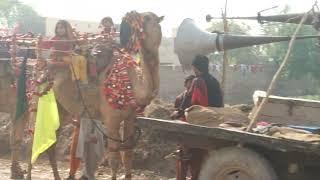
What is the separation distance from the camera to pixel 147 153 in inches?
396

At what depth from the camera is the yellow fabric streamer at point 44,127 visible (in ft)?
25.2

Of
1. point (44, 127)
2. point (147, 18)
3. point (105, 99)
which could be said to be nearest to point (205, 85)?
point (147, 18)

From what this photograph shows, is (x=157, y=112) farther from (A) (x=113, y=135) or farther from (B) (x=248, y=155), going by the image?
(B) (x=248, y=155)

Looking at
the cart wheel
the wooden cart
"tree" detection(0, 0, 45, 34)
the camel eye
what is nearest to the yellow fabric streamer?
the camel eye

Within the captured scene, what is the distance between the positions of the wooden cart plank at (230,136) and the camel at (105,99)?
2.66 meters

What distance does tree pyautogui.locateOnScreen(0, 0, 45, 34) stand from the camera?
61.6 metres

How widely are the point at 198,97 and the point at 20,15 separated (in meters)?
63.3

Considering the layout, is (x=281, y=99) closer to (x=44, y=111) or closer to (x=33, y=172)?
(x=44, y=111)

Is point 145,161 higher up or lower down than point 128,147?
lower down

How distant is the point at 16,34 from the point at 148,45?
251 cm

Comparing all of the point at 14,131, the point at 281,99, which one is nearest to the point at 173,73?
the point at 14,131

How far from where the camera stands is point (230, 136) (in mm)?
4480

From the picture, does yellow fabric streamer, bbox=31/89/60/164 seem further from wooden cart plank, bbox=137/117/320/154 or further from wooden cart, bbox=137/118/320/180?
wooden cart, bbox=137/118/320/180

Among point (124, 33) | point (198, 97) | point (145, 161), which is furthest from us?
point (145, 161)
